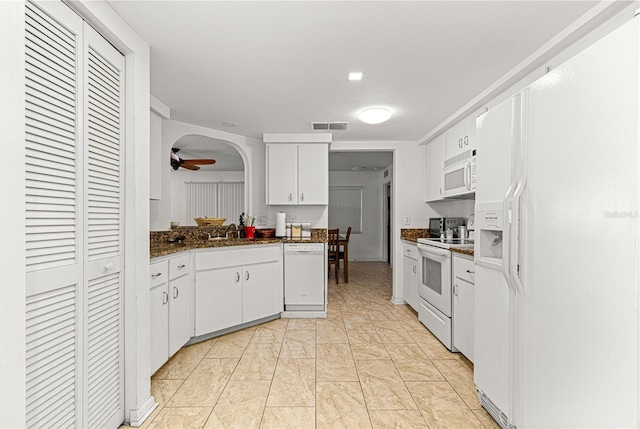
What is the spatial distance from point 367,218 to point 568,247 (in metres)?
7.30

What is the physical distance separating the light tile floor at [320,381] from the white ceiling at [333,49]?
2112 mm

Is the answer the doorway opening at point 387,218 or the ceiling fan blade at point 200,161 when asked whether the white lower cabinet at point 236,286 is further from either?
the doorway opening at point 387,218

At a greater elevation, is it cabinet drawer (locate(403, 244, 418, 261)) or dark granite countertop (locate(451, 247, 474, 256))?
dark granite countertop (locate(451, 247, 474, 256))

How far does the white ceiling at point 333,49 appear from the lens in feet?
5.45

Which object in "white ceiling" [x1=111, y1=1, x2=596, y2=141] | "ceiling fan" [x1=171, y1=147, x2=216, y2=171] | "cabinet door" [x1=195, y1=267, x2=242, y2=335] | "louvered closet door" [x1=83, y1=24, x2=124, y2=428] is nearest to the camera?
"louvered closet door" [x1=83, y1=24, x2=124, y2=428]

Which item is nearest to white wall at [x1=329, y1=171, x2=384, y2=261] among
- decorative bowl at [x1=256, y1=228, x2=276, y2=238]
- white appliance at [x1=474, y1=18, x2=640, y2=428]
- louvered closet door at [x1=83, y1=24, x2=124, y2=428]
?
decorative bowl at [x1=256, y1=228, x2=276, y2=238]

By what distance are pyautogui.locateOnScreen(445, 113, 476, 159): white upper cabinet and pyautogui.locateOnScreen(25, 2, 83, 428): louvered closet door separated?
9.67 ft

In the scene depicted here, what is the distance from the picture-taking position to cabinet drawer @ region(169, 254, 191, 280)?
254 cm

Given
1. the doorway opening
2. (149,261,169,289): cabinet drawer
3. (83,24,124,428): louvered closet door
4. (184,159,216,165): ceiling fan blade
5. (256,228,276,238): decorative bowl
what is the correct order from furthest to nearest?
the doorway opening < (184,159,216,165): ceiling fan blade < (256,228,276,238): decorative bowl < (149,261,169,289): cabinet drawer < (83,24,124,428): louvered closet door

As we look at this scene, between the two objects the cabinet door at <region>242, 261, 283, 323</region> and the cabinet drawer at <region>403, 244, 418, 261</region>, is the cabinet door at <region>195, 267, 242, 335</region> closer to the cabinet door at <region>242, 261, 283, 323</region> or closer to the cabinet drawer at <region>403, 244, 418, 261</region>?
the cabinet door at <region>242, 261, 283, 323</region>

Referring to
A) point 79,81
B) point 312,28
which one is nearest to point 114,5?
point 79,81

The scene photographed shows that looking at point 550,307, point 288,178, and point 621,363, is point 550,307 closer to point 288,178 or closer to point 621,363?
point 621,363

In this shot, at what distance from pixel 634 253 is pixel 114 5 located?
2.29 meters

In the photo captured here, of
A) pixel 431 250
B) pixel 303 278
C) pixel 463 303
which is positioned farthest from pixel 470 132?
pixel 303 278
